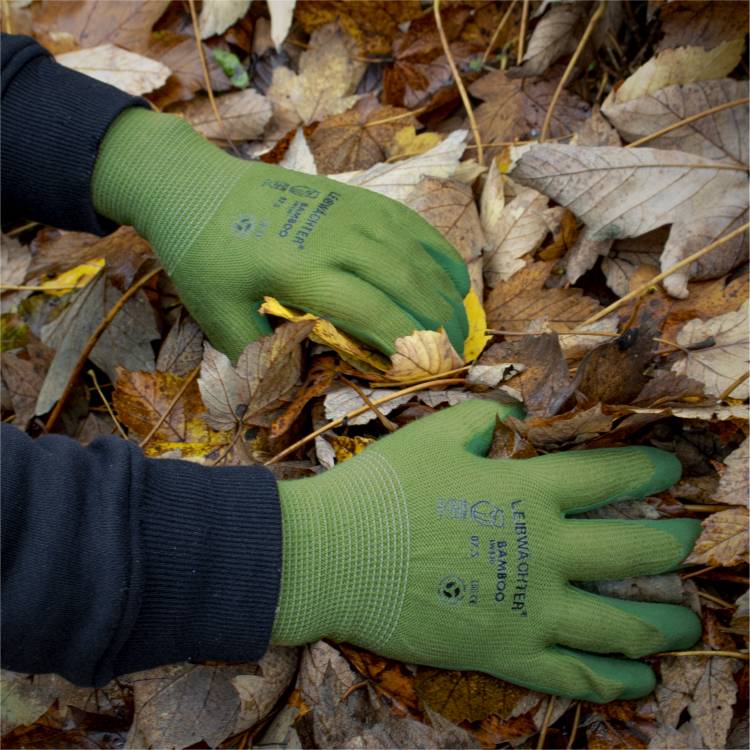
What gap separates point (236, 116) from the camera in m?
2.30

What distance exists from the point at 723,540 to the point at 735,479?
118 mm

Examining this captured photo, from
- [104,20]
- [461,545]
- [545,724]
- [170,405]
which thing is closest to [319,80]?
[104,20]

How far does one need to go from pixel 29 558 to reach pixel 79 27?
71.4 inches

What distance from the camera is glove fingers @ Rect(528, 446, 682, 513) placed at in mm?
1490

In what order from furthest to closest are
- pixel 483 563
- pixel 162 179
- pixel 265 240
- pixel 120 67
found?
1. pixel 120 67
2. pixel 162 179
3. pixel 265 240
4. pixel 483 563

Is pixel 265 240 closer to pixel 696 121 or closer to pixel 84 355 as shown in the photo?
pixel 84 355

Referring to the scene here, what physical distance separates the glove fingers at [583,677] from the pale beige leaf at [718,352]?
56 cm

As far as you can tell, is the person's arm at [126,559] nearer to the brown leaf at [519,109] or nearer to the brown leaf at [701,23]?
the brown leaf at [519,109]

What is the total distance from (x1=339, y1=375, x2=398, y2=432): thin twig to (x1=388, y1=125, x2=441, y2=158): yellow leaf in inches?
29.9

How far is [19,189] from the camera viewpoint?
1.88 metres

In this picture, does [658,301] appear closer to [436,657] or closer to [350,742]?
[436,657]

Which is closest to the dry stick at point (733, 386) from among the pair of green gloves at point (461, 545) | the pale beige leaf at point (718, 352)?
the pale beige leaf at point (718, 352)

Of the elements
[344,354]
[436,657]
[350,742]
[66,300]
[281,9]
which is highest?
[281,9]

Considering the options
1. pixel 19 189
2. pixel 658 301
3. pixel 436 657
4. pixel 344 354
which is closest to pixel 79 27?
pixel 19 189
